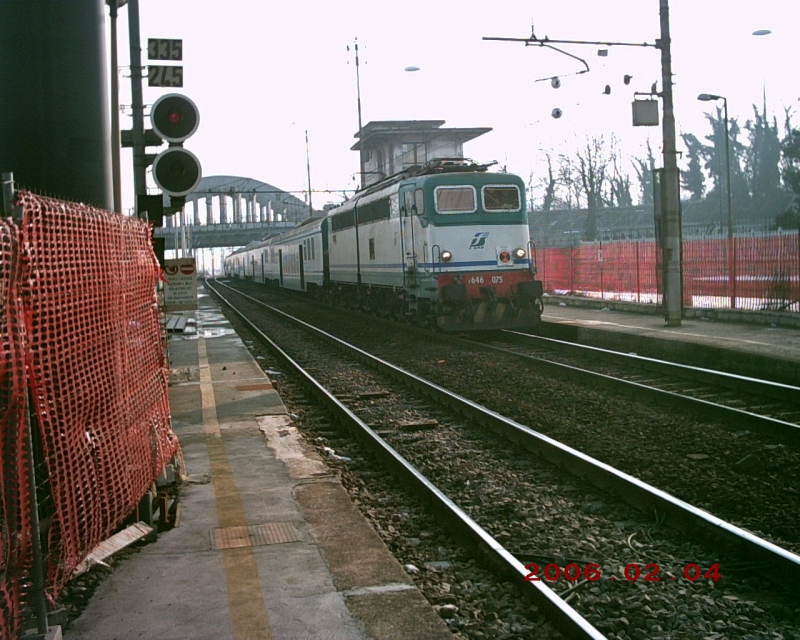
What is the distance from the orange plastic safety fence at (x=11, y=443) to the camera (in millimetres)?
3422

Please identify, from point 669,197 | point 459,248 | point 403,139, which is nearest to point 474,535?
point 459,248

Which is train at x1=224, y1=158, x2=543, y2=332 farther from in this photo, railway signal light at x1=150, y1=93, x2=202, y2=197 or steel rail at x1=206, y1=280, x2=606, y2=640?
railway signal light at x1=150, y1=93, x2=202, y2=197

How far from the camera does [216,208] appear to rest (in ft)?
546

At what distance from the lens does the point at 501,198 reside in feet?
62.6

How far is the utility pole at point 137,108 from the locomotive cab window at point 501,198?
829 cm

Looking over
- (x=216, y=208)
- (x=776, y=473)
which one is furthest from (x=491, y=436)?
(x=216, y=208)

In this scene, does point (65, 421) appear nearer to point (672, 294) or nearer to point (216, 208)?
point (672, 294)

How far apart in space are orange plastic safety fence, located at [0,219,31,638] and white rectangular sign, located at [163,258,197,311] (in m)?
8.98

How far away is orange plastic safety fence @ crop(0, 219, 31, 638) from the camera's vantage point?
3.42 metres

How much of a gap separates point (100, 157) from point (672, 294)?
1431 cm

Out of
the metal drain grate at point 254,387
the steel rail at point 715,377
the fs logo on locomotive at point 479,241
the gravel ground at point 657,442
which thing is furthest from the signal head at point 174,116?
the fs logo on locomotive at point 479,241

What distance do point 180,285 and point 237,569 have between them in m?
8.24

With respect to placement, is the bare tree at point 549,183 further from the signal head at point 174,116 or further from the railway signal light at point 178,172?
the railway signal light at point 178,172
